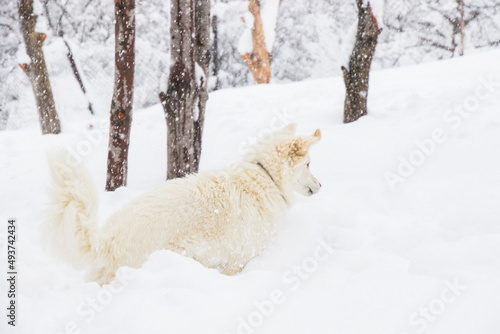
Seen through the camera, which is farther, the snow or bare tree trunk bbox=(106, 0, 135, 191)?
the snow

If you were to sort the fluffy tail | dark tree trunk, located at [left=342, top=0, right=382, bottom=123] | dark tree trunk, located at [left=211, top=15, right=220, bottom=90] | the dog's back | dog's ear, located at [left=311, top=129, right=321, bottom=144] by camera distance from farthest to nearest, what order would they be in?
dark tree trunk, located at [left=211, top=15, right=220, bottom=90] → dark tree trunk, located at [left=342, top=0, right=382, bottom=123] → dog's ear, located at [left=311, top=129, right=321, bottom=144] → the dog's back → the fluffy tail

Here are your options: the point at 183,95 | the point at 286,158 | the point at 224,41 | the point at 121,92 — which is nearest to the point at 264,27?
the point at 224,41

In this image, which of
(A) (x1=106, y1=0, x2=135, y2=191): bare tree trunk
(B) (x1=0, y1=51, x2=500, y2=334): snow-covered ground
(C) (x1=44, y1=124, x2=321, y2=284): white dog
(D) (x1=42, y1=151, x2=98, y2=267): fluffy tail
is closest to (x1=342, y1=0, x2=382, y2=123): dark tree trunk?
(B) (x1=0, y1=51, x2=500, y2=334): snow-covered ground

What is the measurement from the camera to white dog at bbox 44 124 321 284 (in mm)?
2959

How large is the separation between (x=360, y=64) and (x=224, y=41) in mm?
14431

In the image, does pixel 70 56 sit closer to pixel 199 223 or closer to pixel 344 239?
pixel 199 223

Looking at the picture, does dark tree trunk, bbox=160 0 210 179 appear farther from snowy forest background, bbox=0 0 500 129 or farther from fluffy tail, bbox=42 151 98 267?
snowy forest background, bbox=0 0 500 129

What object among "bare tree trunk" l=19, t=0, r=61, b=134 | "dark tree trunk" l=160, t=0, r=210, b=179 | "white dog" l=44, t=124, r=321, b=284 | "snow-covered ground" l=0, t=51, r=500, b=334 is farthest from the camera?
"bare tree trunk" l=19, t=0, r=61, b=134

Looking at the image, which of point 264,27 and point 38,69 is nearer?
point 38,69

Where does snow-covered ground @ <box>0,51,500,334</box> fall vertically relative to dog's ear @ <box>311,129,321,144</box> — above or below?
below

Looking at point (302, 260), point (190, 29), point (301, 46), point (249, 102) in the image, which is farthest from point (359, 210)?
point (301, 46)

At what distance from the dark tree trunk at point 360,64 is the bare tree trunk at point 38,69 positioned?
22.6 ft

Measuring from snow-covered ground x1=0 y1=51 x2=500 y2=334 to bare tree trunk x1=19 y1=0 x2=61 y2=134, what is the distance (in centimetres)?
160

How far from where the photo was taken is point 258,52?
15.7m
